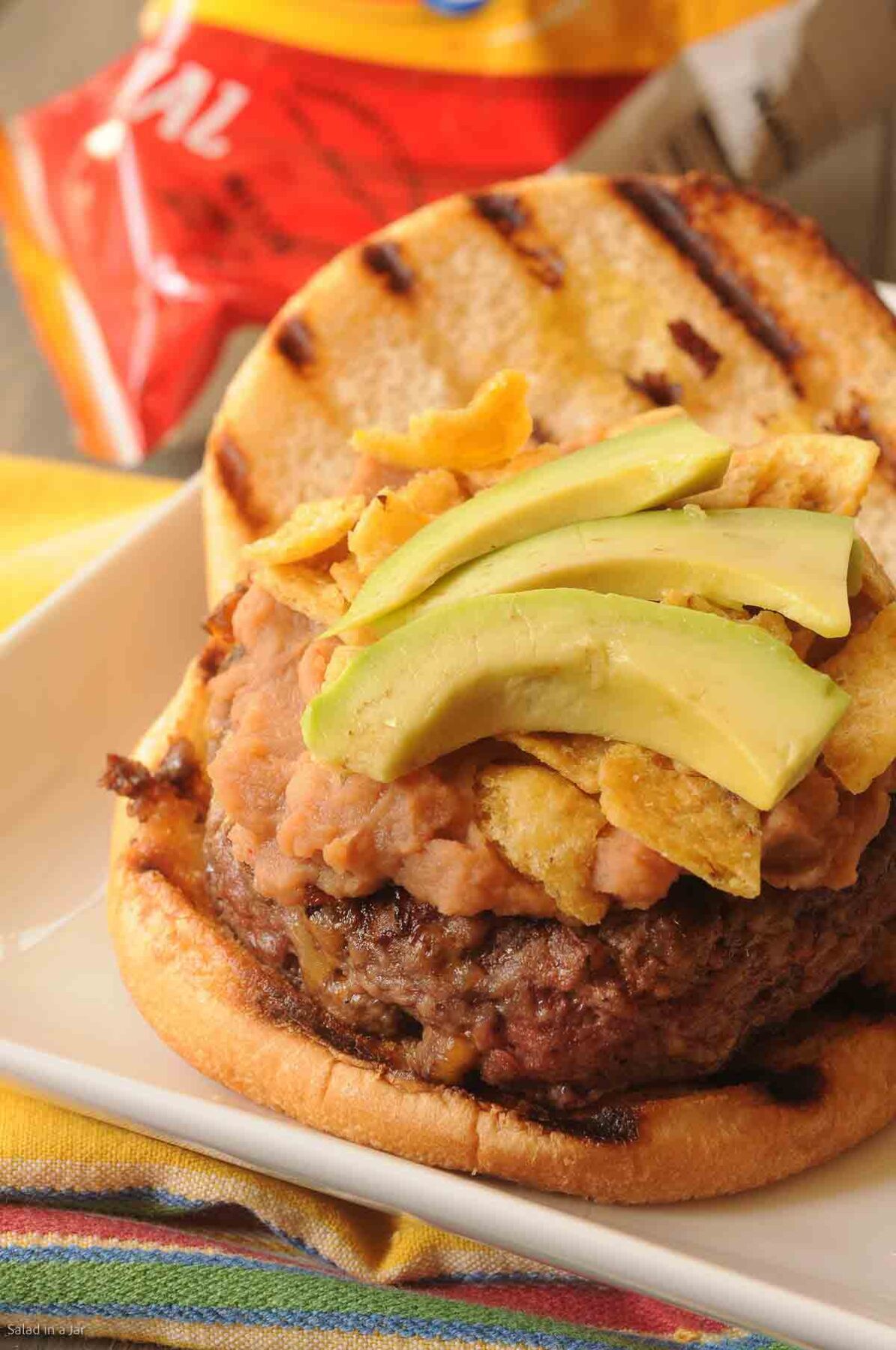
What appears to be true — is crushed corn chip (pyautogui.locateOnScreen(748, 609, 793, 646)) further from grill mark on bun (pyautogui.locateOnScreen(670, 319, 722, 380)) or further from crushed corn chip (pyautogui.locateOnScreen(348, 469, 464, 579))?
grill mark on bun (pyautogui.locateOnScreen(670, 319, 722, 380))

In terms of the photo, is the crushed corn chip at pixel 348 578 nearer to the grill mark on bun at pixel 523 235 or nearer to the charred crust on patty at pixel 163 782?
the charred crust on patty at pixel 163 782

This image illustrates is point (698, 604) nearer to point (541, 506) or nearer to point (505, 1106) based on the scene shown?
point (541, 506)

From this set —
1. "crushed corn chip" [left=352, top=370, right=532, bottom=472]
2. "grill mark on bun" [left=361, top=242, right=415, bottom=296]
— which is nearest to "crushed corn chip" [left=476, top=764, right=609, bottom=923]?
"crushed corn chip" [left=352, top=370, right=532, bottom=472]

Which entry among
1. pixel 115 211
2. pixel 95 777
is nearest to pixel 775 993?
pixel 95 777

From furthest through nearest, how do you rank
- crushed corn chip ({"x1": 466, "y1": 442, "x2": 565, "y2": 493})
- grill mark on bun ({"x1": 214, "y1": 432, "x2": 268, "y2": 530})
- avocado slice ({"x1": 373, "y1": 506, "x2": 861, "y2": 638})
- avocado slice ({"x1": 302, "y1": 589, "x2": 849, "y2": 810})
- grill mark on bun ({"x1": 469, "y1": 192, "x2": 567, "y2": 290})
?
grill mark on bun ({"x1": 469, "y1": 192, "x2": 567, "y2": 290}), grill mark on bun ({"x1": 214, "y1": 432, "x2": 268, "y2": 530}), crushed corn chip ({"x1": 466, "y1": 442, "x2": 565, "y2": 493}), avocado slice ({"x1": 373, "y1": 506, "x2": 861, "y2": 638}), avocado slice ({"x1": 302, "y1": 589, "x2": 849, "y2": 810})

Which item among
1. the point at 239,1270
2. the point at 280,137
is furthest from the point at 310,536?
the point at 280,137

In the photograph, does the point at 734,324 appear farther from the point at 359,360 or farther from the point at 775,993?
the point at 775,993
